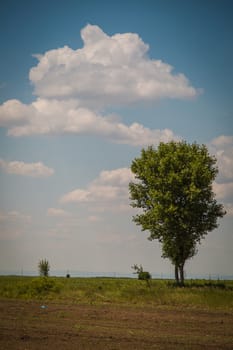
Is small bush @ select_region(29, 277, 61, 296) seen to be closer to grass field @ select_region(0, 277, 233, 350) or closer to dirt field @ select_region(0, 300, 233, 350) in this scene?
grass field @ select_region(0, 277, 233, 350)

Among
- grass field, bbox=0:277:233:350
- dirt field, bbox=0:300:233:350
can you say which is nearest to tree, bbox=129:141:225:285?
grass field, bbox=0:277:233:350

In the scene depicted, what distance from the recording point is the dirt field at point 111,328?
2006 cm

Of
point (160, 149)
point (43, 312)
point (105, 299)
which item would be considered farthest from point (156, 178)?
point (43, 312)

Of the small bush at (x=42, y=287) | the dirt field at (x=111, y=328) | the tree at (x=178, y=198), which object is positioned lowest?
the dirt field at (x=111, y=328)

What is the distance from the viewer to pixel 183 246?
5675 centimetres

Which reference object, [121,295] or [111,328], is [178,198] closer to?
[121,295]

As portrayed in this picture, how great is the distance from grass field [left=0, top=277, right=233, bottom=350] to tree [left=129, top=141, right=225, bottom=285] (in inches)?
455

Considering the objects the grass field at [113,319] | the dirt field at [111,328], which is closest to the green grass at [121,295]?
the grass field at [113,319]

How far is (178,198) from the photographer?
183 ft

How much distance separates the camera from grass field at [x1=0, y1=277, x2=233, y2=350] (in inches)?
808

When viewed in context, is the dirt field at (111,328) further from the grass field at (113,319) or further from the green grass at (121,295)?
the green grass at (121,295)

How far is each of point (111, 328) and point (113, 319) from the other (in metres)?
3.77

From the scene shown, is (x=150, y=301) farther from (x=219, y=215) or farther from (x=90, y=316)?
(x=219, y=215)

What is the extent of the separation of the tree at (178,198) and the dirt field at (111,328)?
20.6m
